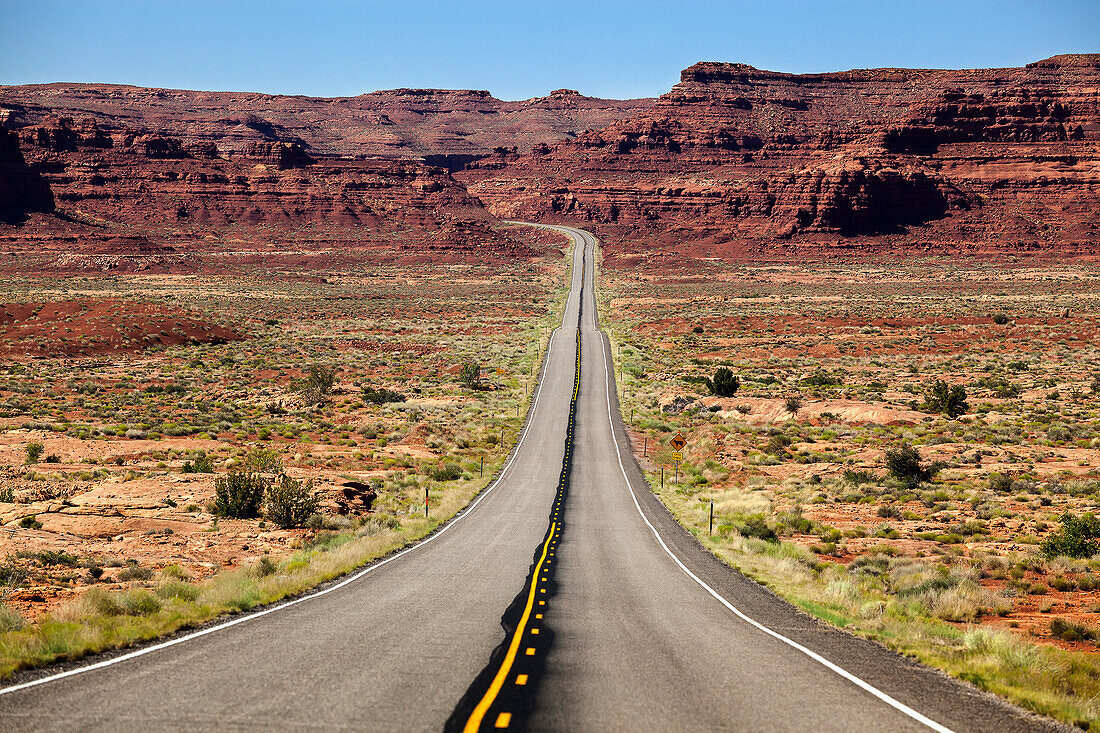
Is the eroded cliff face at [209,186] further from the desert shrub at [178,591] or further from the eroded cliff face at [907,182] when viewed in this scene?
the desert shrub at [178,591]

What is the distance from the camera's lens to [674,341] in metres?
74.4

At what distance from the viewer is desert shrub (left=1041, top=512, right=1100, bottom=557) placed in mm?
17750

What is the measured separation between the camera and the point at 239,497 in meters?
22.0

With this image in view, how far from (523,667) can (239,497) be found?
14909mm

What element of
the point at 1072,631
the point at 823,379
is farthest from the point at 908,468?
the point at 823,379

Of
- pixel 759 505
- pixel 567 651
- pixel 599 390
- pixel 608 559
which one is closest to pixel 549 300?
pixel 599 390

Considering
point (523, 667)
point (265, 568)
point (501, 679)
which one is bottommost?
point (265, 568)

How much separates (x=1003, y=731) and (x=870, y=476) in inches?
828

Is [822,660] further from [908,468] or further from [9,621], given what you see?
[908,468]

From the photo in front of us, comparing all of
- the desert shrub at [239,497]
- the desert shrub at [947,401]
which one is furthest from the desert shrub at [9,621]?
the desert shrub at [947,401]

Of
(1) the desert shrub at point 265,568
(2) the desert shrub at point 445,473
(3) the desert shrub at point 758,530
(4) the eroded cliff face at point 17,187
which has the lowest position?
(2) the desert shrub at point 445,473

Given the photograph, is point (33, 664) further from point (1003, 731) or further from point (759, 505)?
point (759, 505)

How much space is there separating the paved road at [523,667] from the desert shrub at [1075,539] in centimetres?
799

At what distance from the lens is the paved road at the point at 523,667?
26.5ft
